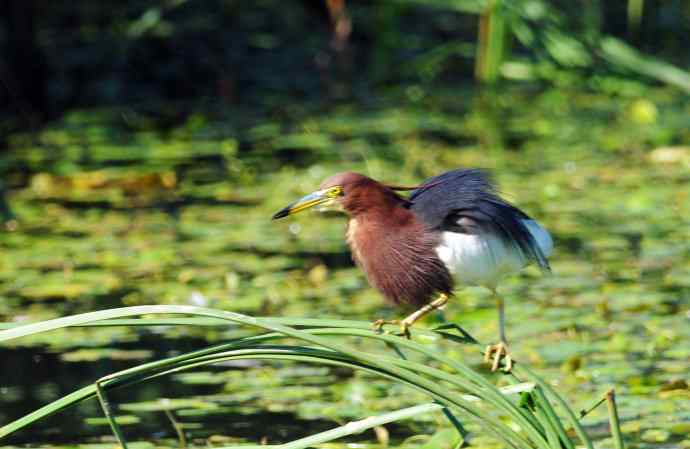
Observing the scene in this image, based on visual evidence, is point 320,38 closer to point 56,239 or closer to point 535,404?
point 56,239

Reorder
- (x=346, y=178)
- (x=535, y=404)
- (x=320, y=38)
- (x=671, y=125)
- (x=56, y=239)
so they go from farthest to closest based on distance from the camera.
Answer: (x=320, y=38)
(x=671, y=125)
(x=56, y=239)
(x=346, y=178)
(x=535, y=404)

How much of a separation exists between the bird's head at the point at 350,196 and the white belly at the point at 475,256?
0.52 feet

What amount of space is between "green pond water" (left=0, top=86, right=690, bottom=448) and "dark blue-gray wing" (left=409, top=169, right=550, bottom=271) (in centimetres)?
45

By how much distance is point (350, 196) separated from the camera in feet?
9.22

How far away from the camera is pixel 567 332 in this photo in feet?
14.0

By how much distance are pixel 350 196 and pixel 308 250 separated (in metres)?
2.51

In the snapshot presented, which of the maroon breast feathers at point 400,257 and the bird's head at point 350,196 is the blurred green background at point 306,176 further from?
the bird's head at point 350,196

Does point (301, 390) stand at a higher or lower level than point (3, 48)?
lower

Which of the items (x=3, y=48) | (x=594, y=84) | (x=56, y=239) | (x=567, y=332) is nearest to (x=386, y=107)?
(x=594, y=84)

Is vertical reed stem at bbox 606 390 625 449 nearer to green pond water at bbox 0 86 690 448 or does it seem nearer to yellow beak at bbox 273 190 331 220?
green pond water at bbox 0 86 690 448

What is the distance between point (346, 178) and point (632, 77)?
5232 millimetres

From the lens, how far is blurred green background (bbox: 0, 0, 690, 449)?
3855mm

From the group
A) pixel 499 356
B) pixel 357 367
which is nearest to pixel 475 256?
pixel 499 356

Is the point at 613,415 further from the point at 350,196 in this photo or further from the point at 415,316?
the point at 350,196
